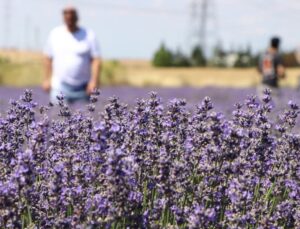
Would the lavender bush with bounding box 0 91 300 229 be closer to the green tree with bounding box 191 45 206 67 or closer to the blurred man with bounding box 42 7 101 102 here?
the blurred man with bounding box 42 7 101 102

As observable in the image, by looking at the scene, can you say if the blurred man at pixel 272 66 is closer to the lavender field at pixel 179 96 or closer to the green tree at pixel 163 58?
the lavender field at pixel 179 96

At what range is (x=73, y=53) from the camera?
6598mm

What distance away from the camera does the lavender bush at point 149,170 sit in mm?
2428

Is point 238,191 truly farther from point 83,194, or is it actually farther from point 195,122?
point 195,122

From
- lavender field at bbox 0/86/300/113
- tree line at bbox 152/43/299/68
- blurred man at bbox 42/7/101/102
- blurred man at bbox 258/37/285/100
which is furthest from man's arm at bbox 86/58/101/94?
tree line at bbox 152/43/299/68

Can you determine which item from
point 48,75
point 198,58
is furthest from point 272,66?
point 198,58

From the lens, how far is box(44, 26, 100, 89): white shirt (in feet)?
21.5

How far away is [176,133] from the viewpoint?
10.6ft

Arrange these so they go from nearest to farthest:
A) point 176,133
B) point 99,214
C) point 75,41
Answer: point 99,214, point 176,133, point 75,41

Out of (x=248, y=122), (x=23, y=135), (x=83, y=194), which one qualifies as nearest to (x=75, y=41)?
(x=23, y=135)

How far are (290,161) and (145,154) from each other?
58 centimetres

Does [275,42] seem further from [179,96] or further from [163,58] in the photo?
[163,58]

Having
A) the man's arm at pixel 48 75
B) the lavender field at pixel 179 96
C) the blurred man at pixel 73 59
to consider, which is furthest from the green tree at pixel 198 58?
the blurred man at pixel 73 59

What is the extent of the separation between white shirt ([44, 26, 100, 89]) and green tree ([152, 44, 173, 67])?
136 ft
